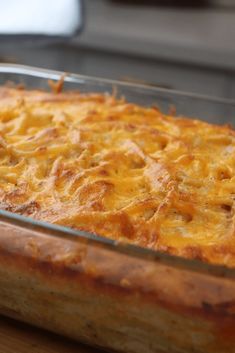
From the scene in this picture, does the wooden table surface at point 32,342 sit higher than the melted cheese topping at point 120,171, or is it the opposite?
the melted cheese topping at point 120,171

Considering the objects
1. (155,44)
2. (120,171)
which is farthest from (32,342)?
(155,44)

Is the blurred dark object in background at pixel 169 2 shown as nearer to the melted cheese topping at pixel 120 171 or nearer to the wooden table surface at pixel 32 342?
the melted cheese topping at pixel 120 171

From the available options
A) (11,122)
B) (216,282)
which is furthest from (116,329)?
(11,122)

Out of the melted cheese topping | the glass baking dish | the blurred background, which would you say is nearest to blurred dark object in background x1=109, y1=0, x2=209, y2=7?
the blurred background

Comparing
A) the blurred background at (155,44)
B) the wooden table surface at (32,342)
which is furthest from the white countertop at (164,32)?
the wooden table surface at (32,342)

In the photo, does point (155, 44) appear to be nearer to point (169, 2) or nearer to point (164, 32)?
point (164, 32)
